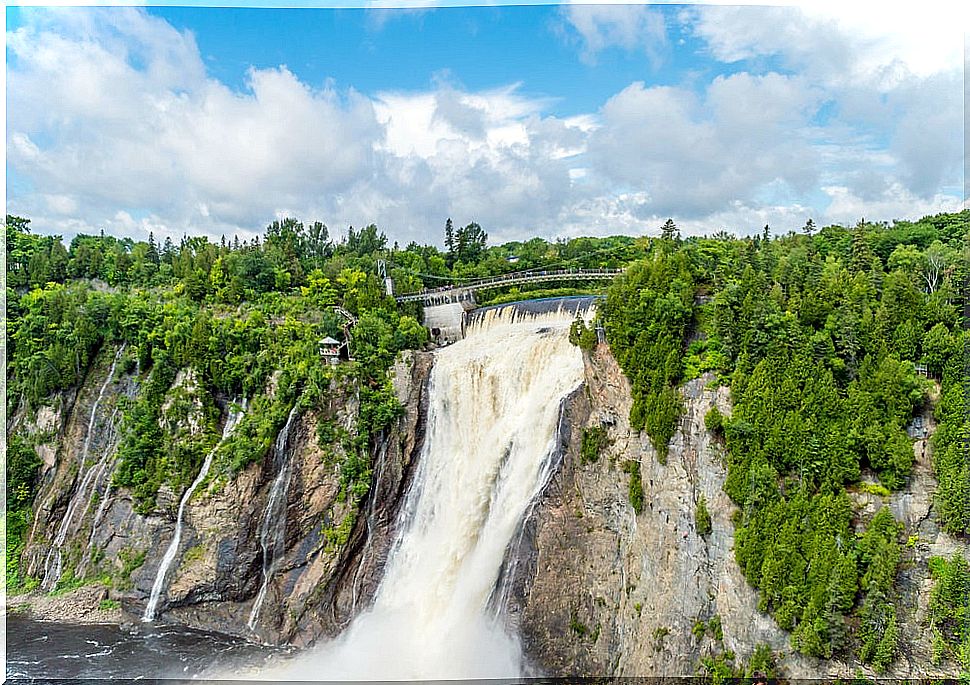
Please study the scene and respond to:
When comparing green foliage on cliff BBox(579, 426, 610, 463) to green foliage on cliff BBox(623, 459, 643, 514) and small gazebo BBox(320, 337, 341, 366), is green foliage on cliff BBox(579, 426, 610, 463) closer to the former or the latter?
green foliage on cliff BBox(623, 459, 643, 514)

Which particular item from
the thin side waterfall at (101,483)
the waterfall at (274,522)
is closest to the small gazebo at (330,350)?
the waterfall at (274,522)

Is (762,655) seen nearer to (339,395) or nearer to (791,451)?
(791,451)

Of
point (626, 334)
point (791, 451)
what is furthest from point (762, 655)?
point (626, 334)

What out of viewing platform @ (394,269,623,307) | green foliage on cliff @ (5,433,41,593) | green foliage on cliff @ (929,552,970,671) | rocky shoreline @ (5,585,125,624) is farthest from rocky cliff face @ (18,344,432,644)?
green foliage on cliff @ (929,552,970,671)

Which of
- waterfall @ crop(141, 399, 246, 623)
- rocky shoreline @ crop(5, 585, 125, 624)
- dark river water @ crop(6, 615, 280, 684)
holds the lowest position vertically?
dark river water @ crop(6, 615, 280, 684)

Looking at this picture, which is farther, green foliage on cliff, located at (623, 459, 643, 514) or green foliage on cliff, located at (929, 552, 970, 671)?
green foliage on cliff, located at (623, 459, 643, 514)

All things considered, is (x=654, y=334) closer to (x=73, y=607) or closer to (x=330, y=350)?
(x=330, y=350)
